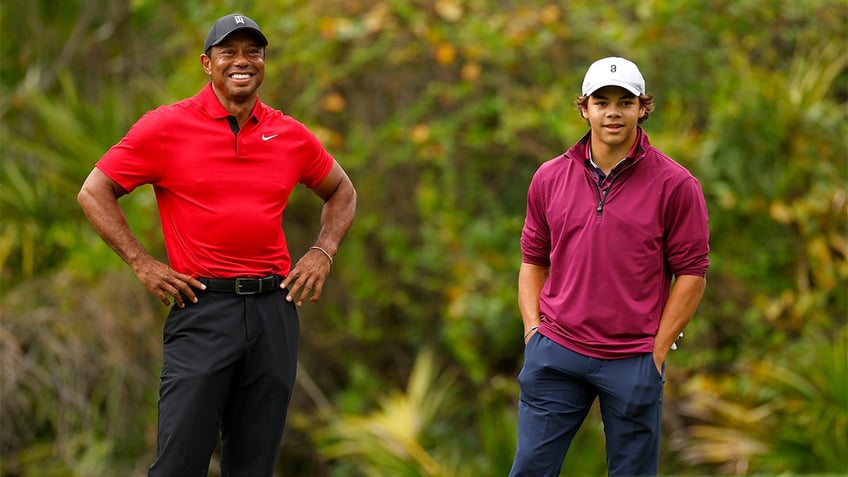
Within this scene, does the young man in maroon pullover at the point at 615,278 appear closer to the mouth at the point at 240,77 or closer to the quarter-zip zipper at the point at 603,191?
the quarter-zip zipper at the point at 603,191

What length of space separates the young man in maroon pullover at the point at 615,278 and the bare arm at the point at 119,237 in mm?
1426

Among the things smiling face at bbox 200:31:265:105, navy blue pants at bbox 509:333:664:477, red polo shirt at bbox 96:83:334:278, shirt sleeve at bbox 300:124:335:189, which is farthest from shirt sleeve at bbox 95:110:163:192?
navy blue pants at bbox 509:333:664:477

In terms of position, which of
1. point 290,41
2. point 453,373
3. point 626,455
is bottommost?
point 453,373

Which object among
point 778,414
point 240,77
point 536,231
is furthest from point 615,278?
point 778,414

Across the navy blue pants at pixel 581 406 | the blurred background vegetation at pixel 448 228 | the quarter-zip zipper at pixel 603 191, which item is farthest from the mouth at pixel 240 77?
the blurred background vegetation at pixel 448 228

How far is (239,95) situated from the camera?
203 inches

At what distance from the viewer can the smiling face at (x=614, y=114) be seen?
4922 mm

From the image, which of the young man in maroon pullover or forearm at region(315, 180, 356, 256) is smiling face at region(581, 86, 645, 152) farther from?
forearm at region(315, 180, 356, 256)

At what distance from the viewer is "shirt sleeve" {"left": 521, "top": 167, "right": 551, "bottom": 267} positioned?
5188mm

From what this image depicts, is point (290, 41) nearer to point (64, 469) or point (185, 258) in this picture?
point (64, 469)

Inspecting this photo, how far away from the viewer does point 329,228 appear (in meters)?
5.62

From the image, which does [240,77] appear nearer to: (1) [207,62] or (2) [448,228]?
(1) [207,62]

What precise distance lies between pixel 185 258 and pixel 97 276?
571 centimetres

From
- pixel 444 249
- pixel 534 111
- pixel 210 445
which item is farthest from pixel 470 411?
pixel 210 445
